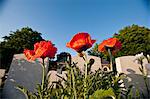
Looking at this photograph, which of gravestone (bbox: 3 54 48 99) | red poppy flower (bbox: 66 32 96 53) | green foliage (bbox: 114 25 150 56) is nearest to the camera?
red poppy flower (bbox: 66 32 96 53)

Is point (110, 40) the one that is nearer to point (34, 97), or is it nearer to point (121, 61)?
point (34, 97)

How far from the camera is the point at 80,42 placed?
17.8 inches

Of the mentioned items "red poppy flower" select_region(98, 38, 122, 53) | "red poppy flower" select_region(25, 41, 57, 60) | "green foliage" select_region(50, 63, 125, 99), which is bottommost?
"green foliage" select_region(50, 63, 125, 99)

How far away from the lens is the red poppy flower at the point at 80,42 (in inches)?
17.7

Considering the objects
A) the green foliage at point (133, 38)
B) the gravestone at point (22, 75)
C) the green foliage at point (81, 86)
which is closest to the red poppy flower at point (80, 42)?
the green foliage at point (81, 86)

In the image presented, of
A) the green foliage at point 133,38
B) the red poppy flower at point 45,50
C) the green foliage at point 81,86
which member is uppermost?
the green foliage at point 133,38

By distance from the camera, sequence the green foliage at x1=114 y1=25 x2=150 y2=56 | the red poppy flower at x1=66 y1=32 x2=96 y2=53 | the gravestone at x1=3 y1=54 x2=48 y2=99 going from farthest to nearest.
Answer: the green foliage at x1=114 y1=25 x2=150 y2=56, the gravestone at x1=3 y1=54 x2=48 y2=99, the red poppy flower at x1=66 y1=32 x2=96 y2=53

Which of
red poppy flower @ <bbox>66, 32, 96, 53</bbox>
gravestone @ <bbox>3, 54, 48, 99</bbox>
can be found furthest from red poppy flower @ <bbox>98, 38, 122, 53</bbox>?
gravestone @ <bbox>3, 54, 48, 99</bbox>

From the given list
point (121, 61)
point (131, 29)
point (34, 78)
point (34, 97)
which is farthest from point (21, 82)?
point (131, 29)

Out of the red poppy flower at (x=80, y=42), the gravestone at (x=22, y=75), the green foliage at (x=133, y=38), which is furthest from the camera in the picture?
the green foliage at (x=133, y=38)

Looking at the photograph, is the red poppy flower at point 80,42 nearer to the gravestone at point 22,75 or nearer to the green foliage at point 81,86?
the green foliage at point 81,86

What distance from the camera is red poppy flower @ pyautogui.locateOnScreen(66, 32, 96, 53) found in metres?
0.45

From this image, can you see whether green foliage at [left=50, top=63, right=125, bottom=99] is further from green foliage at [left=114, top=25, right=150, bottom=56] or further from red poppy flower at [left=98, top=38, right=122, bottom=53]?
Answer: green foliage at [left=114, top=25, right=150, bottom=56]

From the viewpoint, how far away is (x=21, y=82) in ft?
6.95
